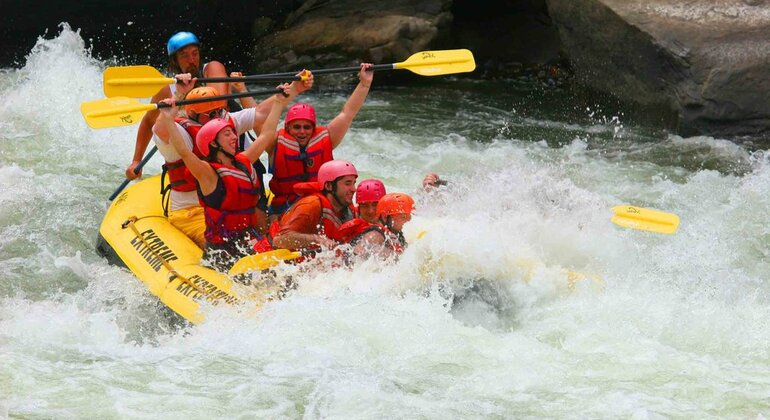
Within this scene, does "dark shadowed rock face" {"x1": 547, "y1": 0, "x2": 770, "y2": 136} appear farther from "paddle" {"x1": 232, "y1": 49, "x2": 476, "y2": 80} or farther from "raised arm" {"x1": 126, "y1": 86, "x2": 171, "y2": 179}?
"raised arm" {"x1": 126, "y1": 86, "x2": 171, "y2": 179}

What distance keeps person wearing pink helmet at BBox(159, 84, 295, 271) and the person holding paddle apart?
75 cm

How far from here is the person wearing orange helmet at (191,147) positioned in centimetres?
570

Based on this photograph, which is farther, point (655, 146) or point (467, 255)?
point (655, 146)

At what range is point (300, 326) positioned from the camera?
4.92m

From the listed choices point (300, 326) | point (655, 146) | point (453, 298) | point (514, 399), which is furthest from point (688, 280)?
point (655, 146)

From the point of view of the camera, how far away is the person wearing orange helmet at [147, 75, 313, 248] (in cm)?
570

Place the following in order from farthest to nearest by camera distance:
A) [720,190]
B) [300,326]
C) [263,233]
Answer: [720,190]
[263,233]
[300,326]

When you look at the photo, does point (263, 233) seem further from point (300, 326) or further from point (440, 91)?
point (440, 91)

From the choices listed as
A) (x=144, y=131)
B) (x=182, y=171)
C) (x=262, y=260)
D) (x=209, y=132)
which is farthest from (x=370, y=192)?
(x=144, y=131)

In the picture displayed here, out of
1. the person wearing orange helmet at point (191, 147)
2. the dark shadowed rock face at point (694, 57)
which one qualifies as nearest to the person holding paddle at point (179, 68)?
the person wearing orange helmet at point (191, 147)

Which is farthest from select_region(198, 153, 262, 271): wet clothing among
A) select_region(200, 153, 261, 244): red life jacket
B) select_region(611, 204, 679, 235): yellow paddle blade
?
select_region(611, 204, 679, 235): yellow paddle blade

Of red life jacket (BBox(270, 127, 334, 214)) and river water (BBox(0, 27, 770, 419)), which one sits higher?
red life jacket (BBox(270, 127, 334, 214))

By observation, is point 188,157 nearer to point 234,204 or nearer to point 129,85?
point 234,204

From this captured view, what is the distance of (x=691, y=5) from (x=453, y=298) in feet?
16.4
